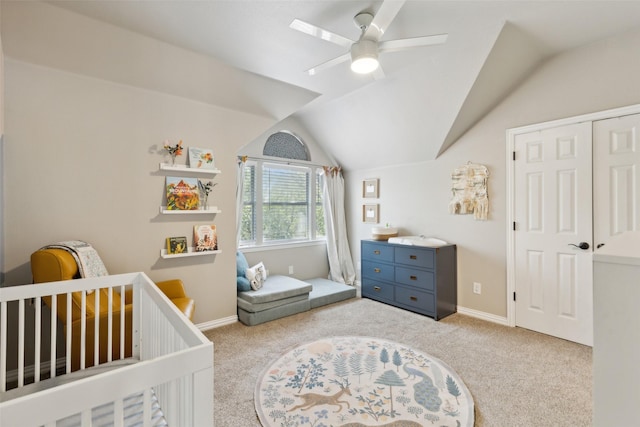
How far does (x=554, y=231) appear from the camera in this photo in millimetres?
A: 2760

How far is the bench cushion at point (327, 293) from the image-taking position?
12.0 ft

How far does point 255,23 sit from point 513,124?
2.67 m

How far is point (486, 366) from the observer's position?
7.48 ft

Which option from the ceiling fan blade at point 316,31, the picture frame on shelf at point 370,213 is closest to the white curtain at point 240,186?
the picture frame on shelf at point 370,213

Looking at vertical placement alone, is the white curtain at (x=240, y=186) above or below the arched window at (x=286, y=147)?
below

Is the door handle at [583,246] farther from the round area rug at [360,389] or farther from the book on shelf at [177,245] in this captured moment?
the book on shelf at [177,245]

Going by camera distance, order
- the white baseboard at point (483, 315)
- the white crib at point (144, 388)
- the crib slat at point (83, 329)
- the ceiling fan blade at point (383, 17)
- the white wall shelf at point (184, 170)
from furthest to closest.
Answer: the white baseboard at point (483, 315), the white wall shelf at point (184, 170), the crib slat at point (83, 329), the ceiling fan blade at point (383, 17), the white crib at point (144, 388)

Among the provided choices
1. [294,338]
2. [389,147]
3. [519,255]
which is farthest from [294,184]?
[519,255]

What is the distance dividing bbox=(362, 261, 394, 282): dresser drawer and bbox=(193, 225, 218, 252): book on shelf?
205 cm

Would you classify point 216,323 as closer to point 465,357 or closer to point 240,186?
point 240,186

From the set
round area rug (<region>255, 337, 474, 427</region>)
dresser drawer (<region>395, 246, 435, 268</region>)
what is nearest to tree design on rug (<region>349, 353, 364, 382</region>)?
round area rug (<region>255, 337, 474, 427</region>)

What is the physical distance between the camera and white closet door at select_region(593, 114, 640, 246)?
7.65 feet

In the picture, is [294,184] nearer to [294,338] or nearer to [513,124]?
[294,338]

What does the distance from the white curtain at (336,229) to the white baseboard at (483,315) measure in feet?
5.86
